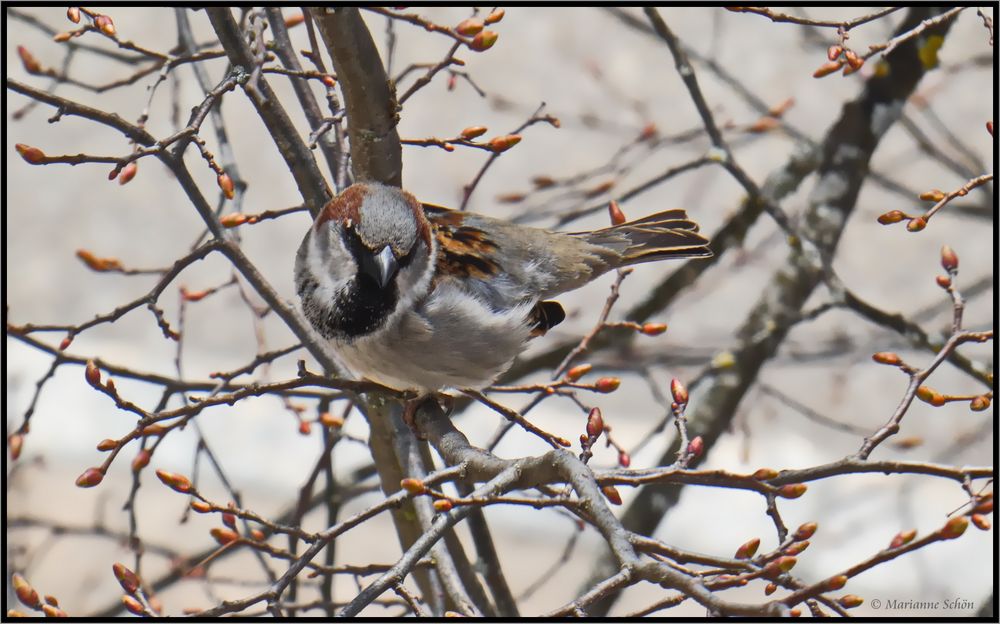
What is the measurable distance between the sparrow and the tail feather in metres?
0.12

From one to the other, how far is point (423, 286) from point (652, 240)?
0.58 meters

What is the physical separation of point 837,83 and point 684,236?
262 cm

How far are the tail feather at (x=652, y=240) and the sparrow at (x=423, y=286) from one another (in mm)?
124

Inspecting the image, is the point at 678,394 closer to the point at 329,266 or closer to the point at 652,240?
the point at 329,266

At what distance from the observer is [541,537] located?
3623 millimetres

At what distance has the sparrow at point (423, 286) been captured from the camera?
1721 mm

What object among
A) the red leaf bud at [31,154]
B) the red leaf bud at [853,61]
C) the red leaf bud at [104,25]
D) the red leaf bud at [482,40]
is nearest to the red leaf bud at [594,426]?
the red leaf bud at [482,40]

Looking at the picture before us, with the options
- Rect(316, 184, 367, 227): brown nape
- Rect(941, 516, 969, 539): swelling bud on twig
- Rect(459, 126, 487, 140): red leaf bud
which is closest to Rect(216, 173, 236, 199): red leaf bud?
Rect(316, 184, 367, 227): brown nape

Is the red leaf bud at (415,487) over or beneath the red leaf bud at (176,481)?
beneath

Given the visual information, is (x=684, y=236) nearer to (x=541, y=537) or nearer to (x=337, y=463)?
(x=541, y=537)

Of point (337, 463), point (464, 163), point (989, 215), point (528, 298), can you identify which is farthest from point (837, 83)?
point (528, 298)

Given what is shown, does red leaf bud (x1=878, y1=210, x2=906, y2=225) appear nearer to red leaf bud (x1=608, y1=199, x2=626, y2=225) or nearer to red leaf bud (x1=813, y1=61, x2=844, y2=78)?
Result: red leaf bud (x1=813, y1=61, x2=844, y2=78)

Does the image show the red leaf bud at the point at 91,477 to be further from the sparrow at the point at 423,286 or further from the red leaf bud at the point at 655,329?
the red leaf bud at the point at 655,329

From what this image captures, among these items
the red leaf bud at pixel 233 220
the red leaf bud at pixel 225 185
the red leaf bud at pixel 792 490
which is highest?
the red leaf bud at pixel 225 185
